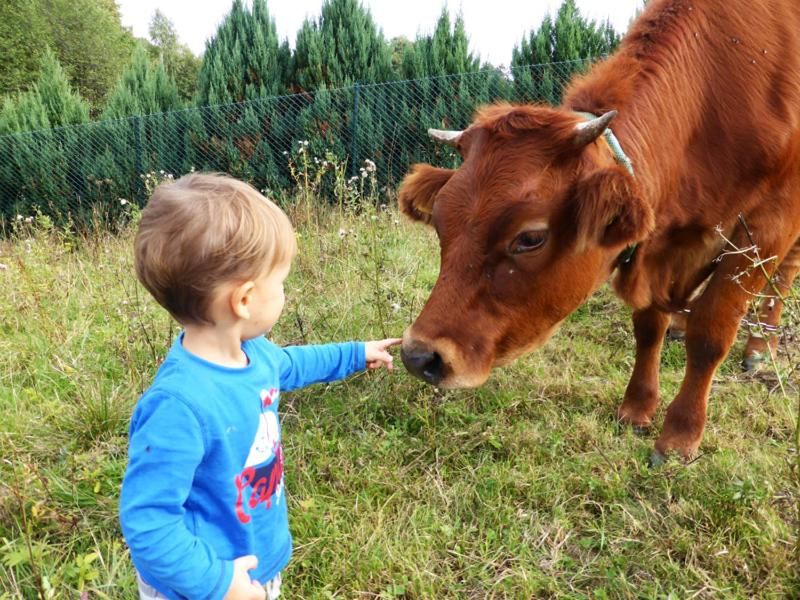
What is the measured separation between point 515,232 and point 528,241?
2.9 inches

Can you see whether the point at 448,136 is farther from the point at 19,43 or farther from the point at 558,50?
the point at 19,43

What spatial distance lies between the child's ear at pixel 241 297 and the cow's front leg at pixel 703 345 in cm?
220

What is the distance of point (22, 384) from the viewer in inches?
141

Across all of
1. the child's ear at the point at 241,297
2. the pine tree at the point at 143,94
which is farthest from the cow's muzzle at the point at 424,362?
the pine tree at the point at 143,94

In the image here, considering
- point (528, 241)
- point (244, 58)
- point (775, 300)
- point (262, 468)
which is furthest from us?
point (244, 58)

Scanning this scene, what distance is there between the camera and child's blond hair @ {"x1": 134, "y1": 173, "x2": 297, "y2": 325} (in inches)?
50.5

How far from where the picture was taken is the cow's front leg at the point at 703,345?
107 inches

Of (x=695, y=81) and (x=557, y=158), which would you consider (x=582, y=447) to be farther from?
(x=695, y=81)

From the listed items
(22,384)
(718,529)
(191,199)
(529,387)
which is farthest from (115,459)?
(718,529)

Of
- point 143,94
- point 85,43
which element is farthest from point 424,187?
point 85,43

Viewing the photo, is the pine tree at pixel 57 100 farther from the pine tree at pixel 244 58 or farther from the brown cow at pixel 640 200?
the brown cow at pixel 640 200

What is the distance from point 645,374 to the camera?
314 cm

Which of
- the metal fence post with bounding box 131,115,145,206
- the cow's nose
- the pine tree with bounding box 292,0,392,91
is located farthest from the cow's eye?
the metal fence post with bounding box 131,115,145,206

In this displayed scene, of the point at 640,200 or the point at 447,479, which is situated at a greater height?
the point at 640,200
